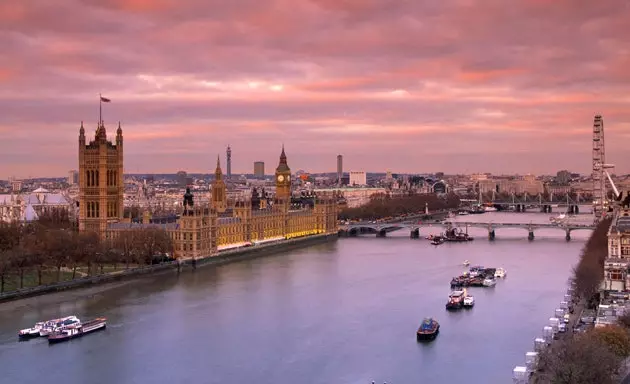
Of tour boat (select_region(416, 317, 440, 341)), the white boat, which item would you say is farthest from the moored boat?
tour boat (select_region(416, 317, 440, 341))

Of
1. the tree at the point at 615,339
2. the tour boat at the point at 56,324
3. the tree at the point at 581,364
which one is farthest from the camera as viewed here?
the tour boat at the point at 56,324

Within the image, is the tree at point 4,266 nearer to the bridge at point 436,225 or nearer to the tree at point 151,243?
the tree at point 151,243

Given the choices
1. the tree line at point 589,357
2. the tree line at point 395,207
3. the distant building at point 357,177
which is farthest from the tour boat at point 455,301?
the distant building at point 357,177

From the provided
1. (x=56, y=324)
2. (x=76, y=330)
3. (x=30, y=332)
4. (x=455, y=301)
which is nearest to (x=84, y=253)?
(x=56, y=324)

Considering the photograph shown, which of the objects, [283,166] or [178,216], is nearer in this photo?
[178,216]

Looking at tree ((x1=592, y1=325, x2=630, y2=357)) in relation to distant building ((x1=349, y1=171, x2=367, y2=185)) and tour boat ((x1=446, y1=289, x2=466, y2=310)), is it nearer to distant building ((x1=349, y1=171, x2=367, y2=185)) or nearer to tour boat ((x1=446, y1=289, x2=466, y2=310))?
tour boat ((x1=446, y1=289, x2=466, y2=310))

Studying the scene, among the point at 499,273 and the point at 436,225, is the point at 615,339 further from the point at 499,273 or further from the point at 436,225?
the point at 436,225

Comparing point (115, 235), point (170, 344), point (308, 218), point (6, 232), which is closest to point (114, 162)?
point (115, 235)

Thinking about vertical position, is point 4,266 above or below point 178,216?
below
